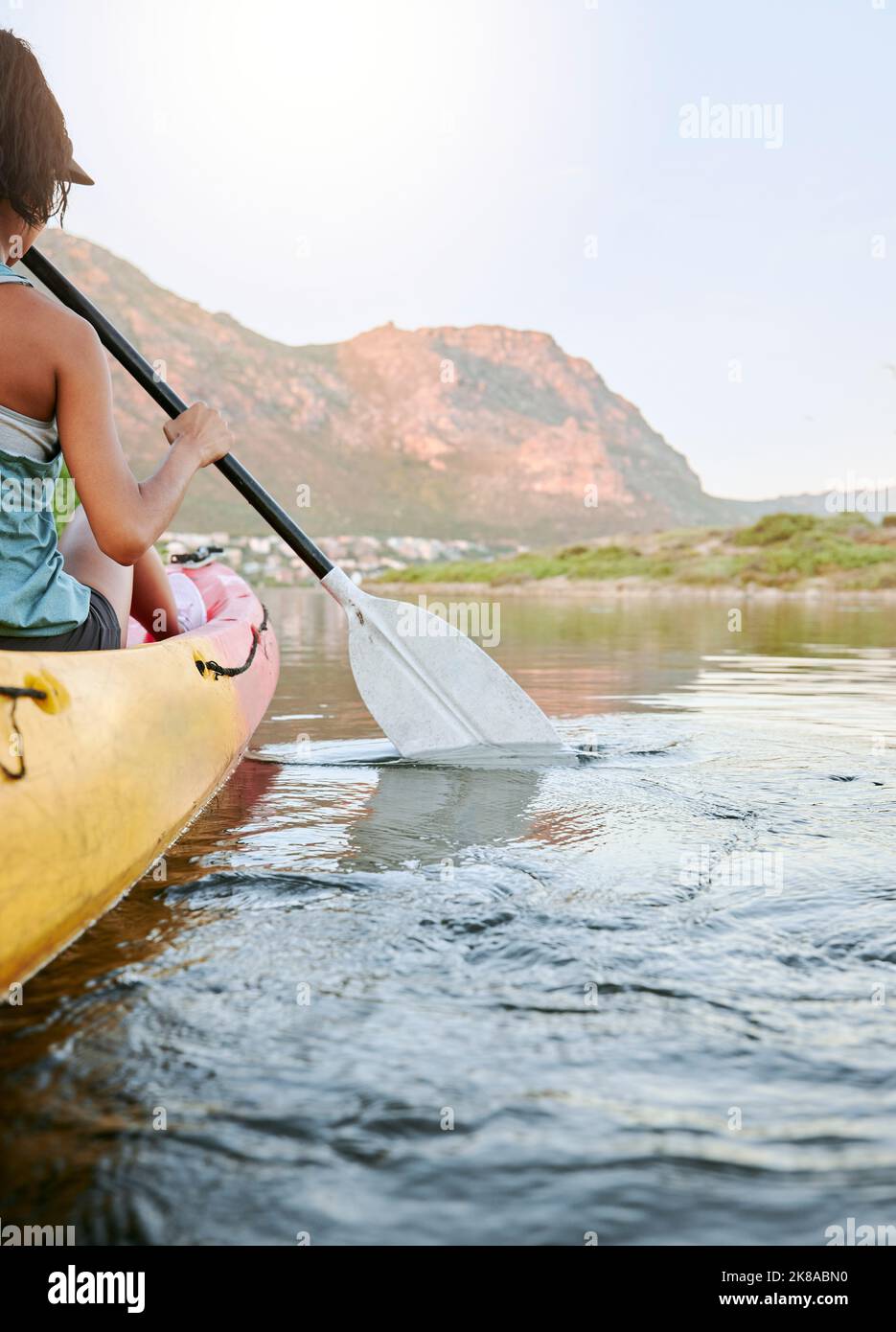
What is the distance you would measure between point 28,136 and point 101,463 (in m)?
0.64

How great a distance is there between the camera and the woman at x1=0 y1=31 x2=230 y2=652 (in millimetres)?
2100

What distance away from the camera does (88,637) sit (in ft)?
8.28

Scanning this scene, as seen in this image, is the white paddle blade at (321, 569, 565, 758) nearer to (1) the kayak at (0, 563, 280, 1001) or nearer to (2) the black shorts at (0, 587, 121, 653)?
(1) the kayak at (0, 563, 280, 1001)

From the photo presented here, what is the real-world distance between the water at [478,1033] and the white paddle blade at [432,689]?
3.12ft

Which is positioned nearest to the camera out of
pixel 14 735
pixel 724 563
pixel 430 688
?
pixel 14 735

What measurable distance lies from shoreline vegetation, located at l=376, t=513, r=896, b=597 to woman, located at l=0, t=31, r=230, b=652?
2471cm

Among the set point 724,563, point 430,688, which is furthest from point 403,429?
point 430,688

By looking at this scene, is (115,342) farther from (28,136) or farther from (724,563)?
(724,563)

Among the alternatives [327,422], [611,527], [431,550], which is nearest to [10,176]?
[431,550]

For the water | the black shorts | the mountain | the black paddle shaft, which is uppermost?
the mountain

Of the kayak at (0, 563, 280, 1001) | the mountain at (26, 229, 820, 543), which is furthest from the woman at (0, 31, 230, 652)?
the mountain at (26, 229, 820, 543)
